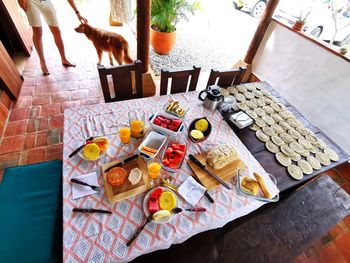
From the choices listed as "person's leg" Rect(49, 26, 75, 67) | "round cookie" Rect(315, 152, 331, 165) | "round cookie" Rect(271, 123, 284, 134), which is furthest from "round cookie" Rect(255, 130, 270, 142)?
"person's leg" Rect(49, 26, 75, 67)

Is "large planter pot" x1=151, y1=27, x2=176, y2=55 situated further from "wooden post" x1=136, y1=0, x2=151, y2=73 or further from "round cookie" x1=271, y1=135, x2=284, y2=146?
"round cookie" x1=271, y1=135, x2=284, y2=146

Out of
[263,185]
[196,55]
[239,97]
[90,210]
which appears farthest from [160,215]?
[196,55]

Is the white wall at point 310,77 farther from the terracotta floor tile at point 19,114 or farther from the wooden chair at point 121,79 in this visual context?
the terracotta floor tile at point 19,114

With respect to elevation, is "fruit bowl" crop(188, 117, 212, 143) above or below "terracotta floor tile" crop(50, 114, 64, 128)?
above

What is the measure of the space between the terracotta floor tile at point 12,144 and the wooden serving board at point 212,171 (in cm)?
167

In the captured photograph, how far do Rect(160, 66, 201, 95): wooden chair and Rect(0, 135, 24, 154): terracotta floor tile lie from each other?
1.42m

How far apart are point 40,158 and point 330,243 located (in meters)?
2.54

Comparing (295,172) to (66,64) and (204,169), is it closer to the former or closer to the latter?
(204,169)

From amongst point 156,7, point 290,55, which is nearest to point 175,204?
point 290,55

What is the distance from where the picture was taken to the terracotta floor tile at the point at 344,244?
4.94 feet

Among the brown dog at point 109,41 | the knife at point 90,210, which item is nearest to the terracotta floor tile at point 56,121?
the brown dog at point 109,41

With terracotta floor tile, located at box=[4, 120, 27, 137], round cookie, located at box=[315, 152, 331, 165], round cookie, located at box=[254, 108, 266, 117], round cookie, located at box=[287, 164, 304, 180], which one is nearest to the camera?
round cookie, located at box=[287, 164, 304, 180]

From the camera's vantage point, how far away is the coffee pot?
1.27m

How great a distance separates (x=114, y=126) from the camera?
3.75 ft
